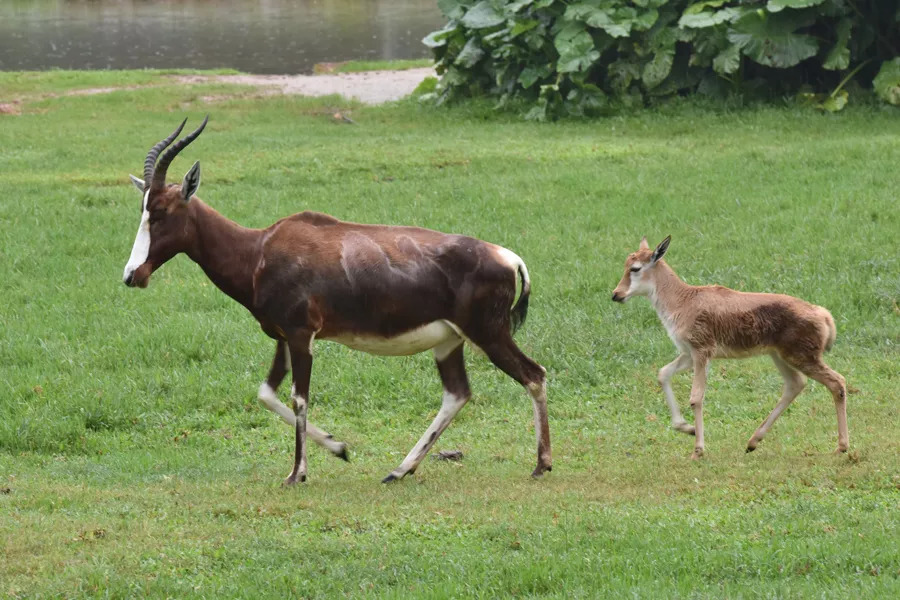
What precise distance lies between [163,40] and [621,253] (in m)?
31.8

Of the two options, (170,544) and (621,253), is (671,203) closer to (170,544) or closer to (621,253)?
(621,253)

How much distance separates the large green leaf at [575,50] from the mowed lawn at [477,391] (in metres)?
0.98

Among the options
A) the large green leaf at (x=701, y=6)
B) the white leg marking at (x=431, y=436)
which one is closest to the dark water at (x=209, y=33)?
the large green leaf at (x=701, y=6)

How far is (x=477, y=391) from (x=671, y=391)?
232cm

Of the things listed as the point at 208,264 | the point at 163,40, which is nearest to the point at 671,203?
the point at 208,264

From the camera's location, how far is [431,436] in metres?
8.14

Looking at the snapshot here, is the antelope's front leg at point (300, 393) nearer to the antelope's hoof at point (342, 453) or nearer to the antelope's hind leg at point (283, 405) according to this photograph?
the antelope's hind leg at point (283, 405)

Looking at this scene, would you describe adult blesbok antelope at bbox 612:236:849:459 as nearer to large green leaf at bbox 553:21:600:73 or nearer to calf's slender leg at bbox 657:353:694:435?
calf's slender leg at bbox 657:353:694:435

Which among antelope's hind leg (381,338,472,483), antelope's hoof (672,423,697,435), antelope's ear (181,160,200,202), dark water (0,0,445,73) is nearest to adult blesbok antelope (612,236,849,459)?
antelope's hoof (672,423,697,435)

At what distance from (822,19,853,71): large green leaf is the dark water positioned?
18293mm

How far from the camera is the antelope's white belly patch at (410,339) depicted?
8086 mm

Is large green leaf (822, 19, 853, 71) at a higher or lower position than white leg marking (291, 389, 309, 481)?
higher

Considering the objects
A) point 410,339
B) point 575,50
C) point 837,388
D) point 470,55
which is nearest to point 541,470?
point 410,339

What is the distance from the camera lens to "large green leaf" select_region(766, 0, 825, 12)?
19.0 meters
